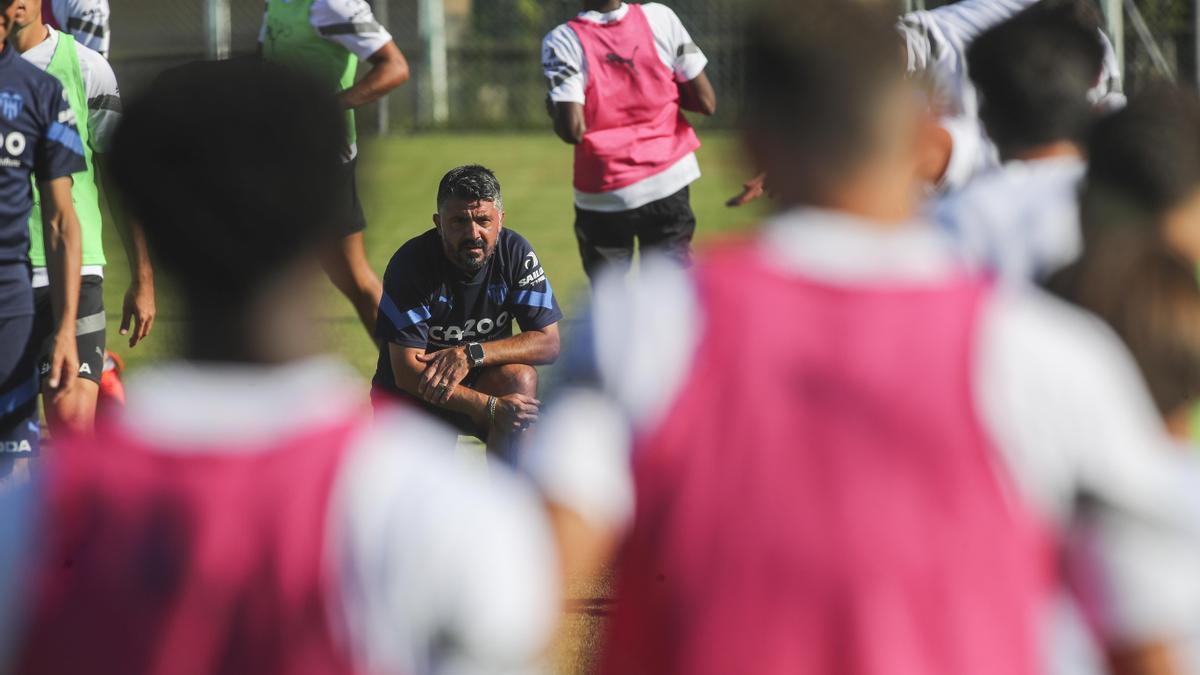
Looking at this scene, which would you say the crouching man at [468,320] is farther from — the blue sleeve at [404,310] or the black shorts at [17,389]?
the black shorts at [17,389]

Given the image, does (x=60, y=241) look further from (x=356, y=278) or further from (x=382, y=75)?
(x=382, y=75)

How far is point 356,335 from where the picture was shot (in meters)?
9.41

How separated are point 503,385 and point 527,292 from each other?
1.13ft

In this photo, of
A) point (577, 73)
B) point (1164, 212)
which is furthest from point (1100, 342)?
point (577, 73)

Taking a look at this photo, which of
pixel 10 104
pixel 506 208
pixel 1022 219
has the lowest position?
pixel 506 208

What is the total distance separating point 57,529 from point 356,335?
778 cm

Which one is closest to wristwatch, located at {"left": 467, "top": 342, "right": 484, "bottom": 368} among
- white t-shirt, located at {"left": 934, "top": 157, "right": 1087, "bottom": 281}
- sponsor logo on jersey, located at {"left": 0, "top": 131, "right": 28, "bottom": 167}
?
sponsor logo on jersey, located at {"left": 0, "top": 131, "right": 28, "bottom": 167}

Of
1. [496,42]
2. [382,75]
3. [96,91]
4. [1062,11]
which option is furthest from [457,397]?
[496,42]

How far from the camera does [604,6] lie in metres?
7.84

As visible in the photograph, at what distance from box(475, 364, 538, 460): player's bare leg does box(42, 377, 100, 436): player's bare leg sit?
1.32 metres

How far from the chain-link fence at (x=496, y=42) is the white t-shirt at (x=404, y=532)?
16.8 m

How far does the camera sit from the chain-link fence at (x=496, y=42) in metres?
19.3

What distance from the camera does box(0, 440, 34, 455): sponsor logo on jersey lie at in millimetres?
4793

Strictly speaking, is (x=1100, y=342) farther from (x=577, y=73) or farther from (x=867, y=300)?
(x=577, y=73)
